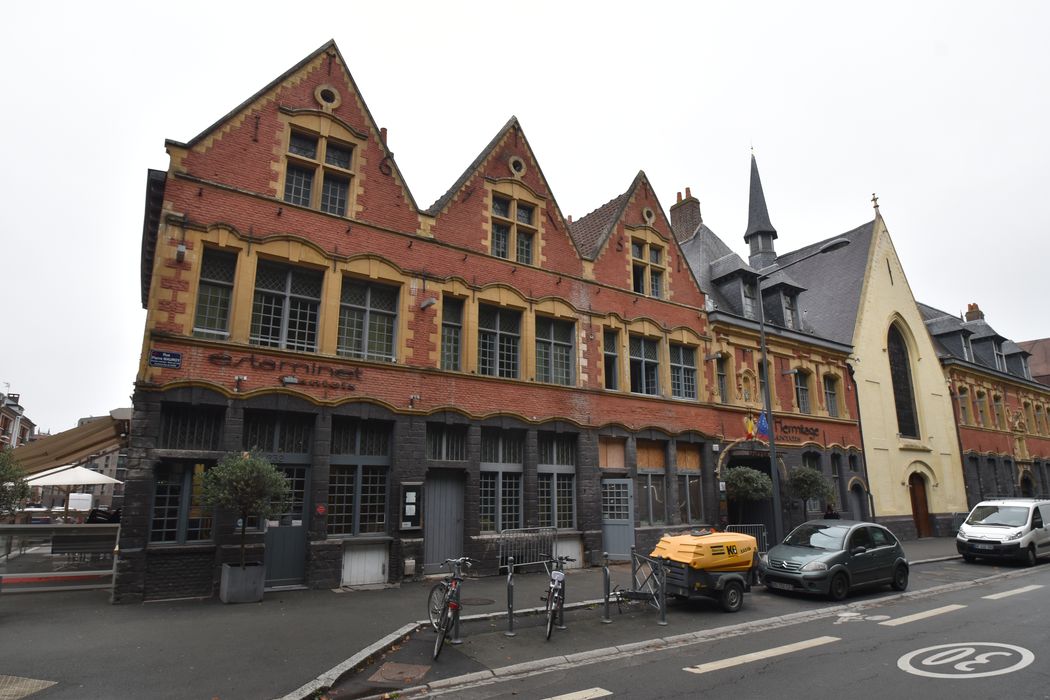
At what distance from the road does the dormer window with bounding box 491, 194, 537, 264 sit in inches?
462

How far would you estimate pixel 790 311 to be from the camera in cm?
2589

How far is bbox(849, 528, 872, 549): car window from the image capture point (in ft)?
42.4

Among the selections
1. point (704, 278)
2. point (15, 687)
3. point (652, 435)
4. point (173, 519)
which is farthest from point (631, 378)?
point (15, 687)

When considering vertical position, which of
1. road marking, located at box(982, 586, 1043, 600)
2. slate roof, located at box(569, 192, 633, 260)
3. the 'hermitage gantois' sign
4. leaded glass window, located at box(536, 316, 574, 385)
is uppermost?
slate roof, located at box(569, 192, 633, 260)

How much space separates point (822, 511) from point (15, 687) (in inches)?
955

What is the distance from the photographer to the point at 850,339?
27.1 metres

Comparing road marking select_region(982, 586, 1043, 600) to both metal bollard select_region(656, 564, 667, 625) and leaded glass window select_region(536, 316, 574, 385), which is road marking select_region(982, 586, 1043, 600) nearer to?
metal bollard select_region(656, 564, 667, 625)

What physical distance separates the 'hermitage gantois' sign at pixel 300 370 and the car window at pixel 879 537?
39.9 feet

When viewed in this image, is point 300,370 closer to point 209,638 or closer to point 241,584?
point 241,584

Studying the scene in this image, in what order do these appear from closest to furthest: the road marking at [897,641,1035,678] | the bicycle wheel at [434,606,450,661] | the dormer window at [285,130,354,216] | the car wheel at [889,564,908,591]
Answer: the road marking at [897,641,1035,678] → the bicycle wheel at [434,606,450,661] → the car wheel at [889,564,908,591] → the dormer window at [285,130,354,216]

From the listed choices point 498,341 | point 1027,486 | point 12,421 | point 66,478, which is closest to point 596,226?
point 498,341

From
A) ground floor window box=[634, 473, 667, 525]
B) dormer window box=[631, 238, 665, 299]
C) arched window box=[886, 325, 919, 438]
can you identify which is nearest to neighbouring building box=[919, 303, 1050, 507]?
arched window box=[886, 325, 919, 438]

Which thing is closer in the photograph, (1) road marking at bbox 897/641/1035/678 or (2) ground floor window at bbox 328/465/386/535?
(1) road marking at bbox 897/641/1035/678

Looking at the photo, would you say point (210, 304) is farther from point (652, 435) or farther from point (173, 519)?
point (652, 435)
